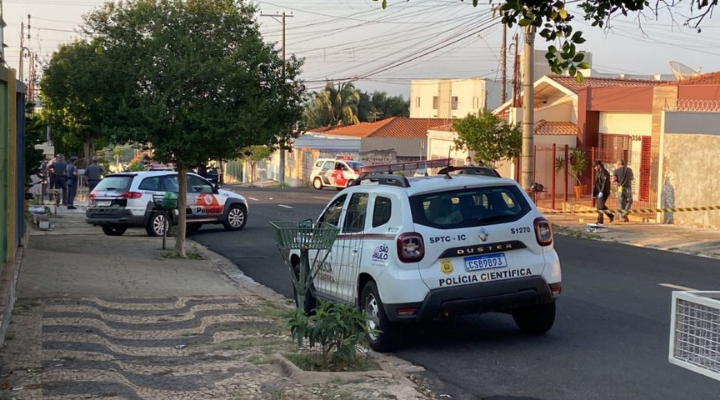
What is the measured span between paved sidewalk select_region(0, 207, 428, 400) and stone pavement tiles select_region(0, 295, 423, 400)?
0.01 metres

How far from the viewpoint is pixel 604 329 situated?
10070 mm

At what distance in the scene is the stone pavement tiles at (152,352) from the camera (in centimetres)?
727

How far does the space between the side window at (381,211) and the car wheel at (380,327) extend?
629mm

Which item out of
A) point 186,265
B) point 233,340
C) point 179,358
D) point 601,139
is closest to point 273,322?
point 233,340

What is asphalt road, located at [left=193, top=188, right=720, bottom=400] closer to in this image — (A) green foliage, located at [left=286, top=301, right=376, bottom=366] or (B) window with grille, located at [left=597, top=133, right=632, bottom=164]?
(A) green foliage, located at [left=286, top=301, right=376, bottom=366]

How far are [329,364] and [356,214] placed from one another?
242 cm

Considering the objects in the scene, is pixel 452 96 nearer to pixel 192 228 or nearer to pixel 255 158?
pixel 255 158

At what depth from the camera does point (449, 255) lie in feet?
29.2

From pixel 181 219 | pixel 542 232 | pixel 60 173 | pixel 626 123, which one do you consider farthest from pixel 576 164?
pixel 542 232

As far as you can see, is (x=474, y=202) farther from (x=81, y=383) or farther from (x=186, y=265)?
(x=186, y=265)

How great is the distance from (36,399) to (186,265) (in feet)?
30.5

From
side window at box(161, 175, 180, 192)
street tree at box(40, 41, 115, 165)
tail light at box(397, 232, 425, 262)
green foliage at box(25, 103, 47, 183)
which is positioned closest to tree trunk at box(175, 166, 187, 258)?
street tree at box(40, 41, 115, 165)

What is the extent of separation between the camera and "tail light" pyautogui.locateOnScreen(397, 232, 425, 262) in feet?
29.0

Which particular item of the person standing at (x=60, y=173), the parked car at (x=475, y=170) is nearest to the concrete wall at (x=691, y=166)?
the parked car at (x=475, y=170)
